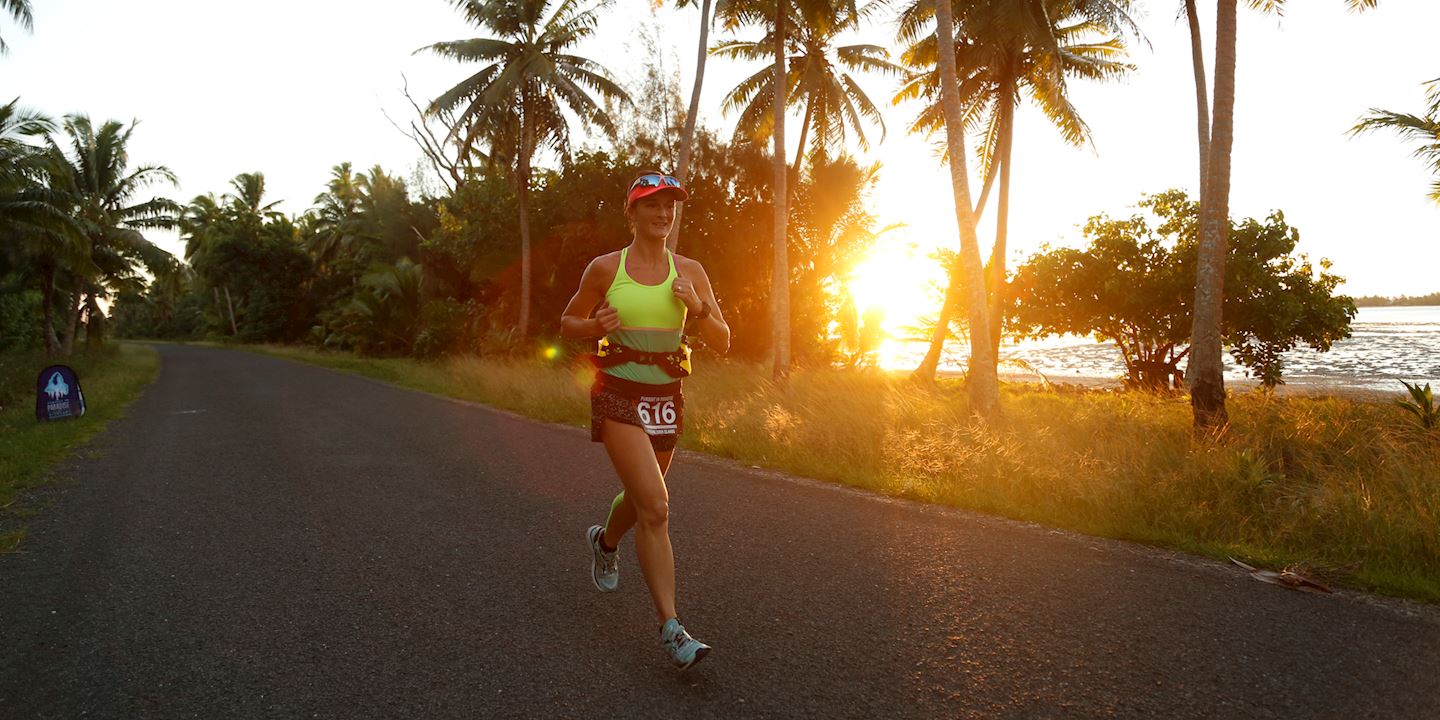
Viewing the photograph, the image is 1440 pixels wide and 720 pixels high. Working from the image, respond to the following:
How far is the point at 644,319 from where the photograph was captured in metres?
3.03

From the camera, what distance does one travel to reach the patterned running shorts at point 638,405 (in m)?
3.07

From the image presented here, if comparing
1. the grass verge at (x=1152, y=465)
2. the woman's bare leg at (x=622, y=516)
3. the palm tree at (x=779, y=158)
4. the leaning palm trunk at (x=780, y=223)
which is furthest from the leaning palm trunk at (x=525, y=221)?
the woman's bare leg at (x=622, y=516)

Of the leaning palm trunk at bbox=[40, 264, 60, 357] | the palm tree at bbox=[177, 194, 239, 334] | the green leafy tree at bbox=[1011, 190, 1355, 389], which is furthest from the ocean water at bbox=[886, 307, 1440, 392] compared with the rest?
the palm tree at bbox=[177, 194, 239, 334]

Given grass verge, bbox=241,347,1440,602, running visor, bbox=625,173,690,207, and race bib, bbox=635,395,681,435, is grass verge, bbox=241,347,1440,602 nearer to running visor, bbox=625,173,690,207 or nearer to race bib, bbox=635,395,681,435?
race bib, bbox=635,395,681,435

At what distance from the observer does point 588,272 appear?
124 inches

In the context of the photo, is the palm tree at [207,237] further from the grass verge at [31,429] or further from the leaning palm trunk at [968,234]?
the leaning palm trunk at [968,234]

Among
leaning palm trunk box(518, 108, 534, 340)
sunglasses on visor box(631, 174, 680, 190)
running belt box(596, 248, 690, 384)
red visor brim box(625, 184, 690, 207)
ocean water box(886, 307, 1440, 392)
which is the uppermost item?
leaning palm trunk box(518, 108, 534, 340)

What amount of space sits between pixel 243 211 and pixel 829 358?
45.2m

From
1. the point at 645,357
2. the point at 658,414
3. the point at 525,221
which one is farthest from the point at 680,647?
the point at 525,221

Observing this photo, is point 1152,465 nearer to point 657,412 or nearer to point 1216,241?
point 657,412

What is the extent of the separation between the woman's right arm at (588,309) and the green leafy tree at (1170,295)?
56.9 feet

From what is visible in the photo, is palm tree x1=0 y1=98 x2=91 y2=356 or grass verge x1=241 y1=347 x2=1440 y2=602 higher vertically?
palm tree x1=0 y1=98 x2=91 y2=356

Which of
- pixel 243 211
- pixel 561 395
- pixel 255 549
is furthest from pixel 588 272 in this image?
pixel 243 211

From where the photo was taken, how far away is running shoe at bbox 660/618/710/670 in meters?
2.87
